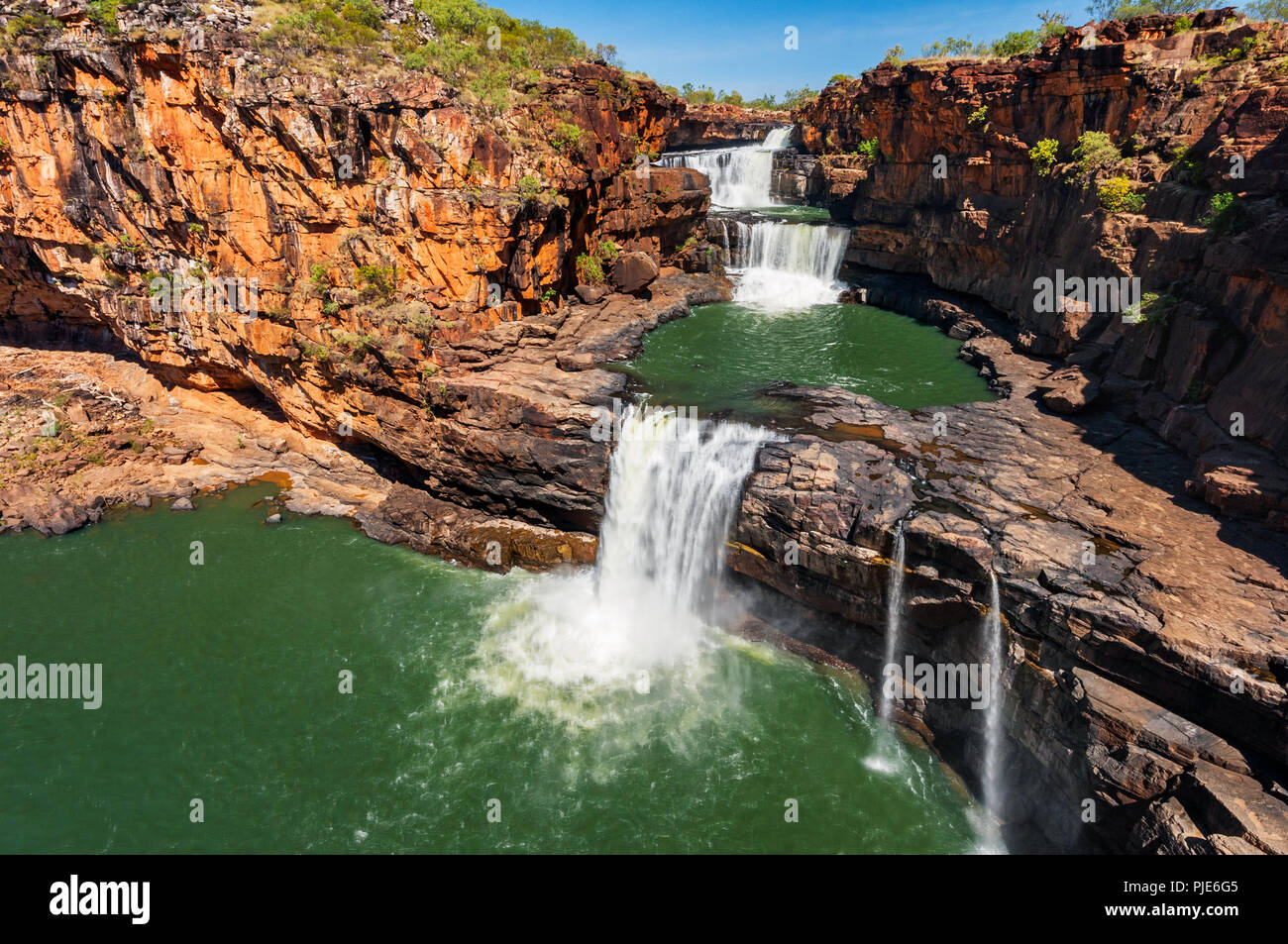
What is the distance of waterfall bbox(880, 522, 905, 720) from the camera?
13.4 metres

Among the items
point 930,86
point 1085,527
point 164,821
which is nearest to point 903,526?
point 1085,527

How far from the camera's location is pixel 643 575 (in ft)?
56.8

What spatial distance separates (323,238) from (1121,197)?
82.7ft

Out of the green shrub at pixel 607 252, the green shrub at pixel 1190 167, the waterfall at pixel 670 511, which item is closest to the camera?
the waterfall at pixel 670 511

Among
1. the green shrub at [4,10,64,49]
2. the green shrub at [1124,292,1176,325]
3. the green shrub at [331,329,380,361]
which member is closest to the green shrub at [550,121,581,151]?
the green shrub at [331,329,380,361]

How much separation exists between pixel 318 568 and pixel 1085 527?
1912 centimetres

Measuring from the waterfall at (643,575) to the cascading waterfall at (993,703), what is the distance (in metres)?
5.97

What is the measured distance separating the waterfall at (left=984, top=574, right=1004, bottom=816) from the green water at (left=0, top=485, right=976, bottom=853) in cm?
73

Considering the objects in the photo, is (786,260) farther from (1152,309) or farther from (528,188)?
(1152,309)

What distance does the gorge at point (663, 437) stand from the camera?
11.6m

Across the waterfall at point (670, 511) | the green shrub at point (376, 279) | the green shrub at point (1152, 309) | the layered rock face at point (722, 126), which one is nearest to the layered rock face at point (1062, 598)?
the waterfall at point (670, 511)

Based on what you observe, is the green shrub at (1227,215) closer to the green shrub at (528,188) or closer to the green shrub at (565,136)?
the green shrub at (528,188)
